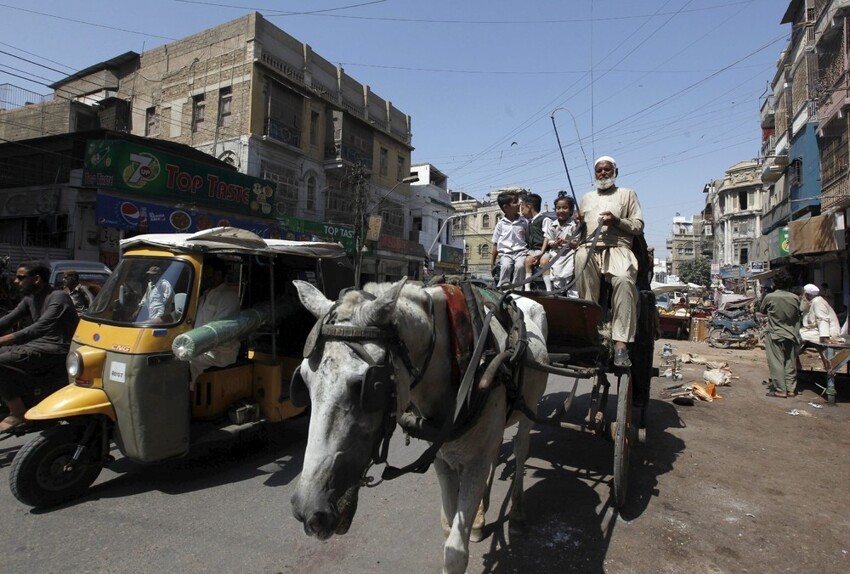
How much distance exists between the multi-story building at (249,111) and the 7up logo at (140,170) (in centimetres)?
533

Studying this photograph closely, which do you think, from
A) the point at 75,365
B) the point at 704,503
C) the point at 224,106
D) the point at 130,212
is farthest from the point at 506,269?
the point at 224,106

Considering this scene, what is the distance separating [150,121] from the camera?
2448cm

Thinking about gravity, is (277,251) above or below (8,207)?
below

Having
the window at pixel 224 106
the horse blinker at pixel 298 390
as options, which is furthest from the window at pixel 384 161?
the horse blinker at pixel 298 390

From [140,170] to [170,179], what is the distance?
1.01m

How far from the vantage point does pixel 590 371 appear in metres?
3.36

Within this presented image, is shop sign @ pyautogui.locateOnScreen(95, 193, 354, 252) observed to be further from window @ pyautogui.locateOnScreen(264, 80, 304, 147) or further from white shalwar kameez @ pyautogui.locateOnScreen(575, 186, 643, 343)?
white shalwar kameez @ pyautogui.locateOnScreen(575, 186, 643, 343)

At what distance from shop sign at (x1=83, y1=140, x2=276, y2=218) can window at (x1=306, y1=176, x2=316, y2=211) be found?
556cm

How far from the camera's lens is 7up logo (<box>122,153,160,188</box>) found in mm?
14704

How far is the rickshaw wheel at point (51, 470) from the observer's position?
11.7 ft

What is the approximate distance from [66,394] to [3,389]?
1.47 metres

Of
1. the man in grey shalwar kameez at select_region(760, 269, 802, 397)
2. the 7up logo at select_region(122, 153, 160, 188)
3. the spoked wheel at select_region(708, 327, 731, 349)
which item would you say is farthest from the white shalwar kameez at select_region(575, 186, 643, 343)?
the 7up logo at select_region(122, 153, 160, 188)

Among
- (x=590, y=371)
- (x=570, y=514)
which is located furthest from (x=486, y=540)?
(x=590, y=371)

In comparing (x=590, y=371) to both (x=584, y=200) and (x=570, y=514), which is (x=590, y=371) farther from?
(x=584, y=200)
